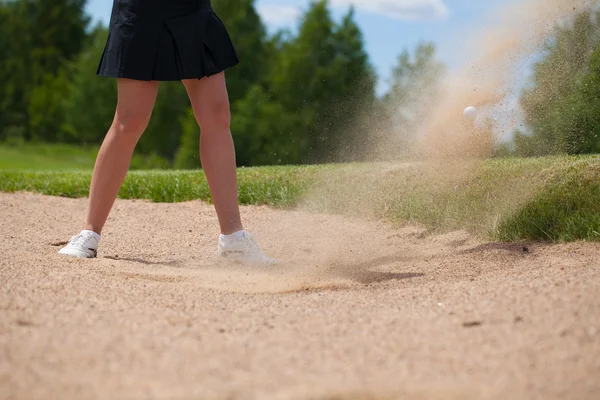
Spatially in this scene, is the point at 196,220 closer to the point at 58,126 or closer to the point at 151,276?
the point at 151,276

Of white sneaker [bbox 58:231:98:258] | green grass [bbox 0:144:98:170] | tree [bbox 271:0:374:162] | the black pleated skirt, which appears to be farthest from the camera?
green grass [bbox 0:144:98:170]

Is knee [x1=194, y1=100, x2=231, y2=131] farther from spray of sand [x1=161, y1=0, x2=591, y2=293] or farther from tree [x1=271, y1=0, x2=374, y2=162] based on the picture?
tree [x1=271, y1=0, x2=374, y2=162]

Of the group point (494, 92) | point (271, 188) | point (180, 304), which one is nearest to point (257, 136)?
Answer: point (271, 188)

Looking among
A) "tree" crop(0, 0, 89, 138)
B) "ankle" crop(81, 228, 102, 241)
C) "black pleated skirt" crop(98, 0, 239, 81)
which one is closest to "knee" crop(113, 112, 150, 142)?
"black pleated skirt" crop(98, 0, 239, 81)

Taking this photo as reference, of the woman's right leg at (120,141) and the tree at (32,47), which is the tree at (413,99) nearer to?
the woman's right leg at (120,141)

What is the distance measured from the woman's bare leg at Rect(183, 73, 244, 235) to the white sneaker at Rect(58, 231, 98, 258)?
659mm

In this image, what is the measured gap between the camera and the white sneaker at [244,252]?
4.12 meters

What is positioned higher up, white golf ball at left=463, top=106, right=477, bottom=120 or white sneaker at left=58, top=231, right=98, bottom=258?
white golf ball at left=463, top=106, right=477, bottom=120

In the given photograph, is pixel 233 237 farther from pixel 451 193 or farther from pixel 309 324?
pixel 451 193

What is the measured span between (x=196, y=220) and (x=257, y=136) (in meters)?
19.6

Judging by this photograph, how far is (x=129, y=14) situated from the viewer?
3932mm

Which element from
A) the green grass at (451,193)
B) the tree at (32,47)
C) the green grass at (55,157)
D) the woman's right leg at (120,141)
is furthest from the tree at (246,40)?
the woman's right leg at (120,141)

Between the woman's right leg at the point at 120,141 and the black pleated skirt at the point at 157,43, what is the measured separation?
102 mm

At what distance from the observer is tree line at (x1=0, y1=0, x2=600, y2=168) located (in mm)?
5145
